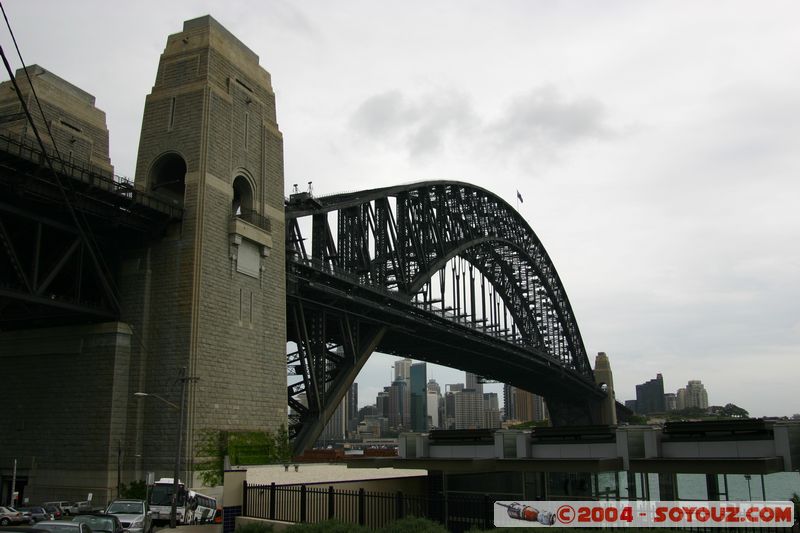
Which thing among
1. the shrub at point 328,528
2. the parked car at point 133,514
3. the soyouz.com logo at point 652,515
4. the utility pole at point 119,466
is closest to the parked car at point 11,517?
the utility pole at point 119,466

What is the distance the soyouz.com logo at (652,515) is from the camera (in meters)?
16.5

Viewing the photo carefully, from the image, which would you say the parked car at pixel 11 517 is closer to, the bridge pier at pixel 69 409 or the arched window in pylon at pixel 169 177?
the bridge pier at pixel 69 409

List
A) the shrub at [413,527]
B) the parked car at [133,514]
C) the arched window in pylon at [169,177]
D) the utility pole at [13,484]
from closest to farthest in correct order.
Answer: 1. the shrub at [413,527]
2. the parked car at [133,514]
3. the utility pole at [13,484]
4. the arched window in pylon at [169,177]

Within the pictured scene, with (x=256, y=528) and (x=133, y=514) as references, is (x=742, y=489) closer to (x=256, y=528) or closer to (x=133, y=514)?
(x=256, y=528)

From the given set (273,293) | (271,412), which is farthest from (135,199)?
(271,412)

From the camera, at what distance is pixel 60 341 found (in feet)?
123

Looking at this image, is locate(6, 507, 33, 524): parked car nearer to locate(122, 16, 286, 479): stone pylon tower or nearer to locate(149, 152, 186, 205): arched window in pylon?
locate(122, 16, 286, 479): stone pylon tower

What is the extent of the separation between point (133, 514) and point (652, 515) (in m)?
17.8

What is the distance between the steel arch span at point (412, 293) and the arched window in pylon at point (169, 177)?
823 centimetres

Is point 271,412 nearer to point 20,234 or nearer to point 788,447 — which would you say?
point 20,234

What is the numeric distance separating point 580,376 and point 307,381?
86.2m

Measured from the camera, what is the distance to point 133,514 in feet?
86.7

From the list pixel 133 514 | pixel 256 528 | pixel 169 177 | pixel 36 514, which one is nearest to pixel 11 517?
pixel 36 514

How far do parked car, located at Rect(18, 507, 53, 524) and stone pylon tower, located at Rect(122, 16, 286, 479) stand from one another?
12.8 feet
